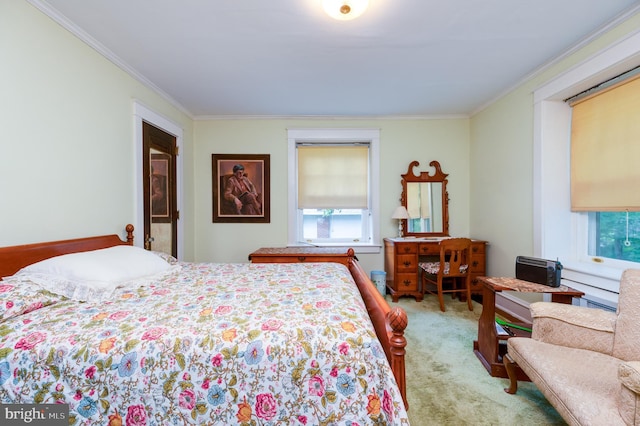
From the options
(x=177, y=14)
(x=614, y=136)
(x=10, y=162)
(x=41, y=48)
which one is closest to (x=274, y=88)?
(x=177, y=14)

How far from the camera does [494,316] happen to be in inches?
79.4

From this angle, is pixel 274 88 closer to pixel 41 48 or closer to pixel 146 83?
pixel 146 83

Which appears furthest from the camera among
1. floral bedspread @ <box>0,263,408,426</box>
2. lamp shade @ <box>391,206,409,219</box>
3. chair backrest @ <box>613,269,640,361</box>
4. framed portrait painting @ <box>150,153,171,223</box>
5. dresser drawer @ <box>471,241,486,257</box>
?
lamp shade @ <box>391,206,409,219</box>

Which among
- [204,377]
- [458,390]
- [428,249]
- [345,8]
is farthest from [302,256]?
[345,8]

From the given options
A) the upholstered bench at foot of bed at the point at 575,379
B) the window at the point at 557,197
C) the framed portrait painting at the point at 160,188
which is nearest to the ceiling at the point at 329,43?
the window at the point at 557,197

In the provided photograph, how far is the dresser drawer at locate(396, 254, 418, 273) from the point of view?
3.55m

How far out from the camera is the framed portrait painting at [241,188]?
3.88 meters

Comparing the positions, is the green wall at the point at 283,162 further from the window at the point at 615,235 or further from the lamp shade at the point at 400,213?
the window at the point at 615,235

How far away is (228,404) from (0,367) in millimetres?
818

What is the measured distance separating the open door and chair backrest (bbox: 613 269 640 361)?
3.58 metres

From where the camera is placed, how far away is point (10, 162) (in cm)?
158

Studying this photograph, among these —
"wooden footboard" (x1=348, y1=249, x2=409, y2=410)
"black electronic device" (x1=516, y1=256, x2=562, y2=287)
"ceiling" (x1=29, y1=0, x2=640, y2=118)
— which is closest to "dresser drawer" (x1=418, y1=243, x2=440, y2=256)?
"black electronic device" (x1=516, y1=256, x2=562, y2=287)

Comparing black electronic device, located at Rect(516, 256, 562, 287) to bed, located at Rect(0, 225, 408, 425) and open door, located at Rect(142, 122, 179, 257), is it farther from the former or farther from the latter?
open door, located at Rect(142, 122, 179, 257)

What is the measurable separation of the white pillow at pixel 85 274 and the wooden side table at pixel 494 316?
240 cm
